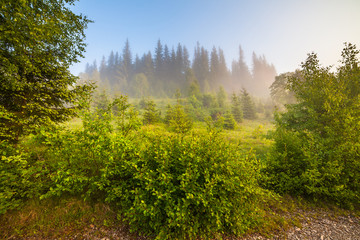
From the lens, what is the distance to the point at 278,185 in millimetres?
5949

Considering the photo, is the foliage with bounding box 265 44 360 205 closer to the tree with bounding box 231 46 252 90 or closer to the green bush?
the green bush

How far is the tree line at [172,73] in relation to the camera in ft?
223

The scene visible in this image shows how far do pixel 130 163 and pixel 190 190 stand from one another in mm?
1593

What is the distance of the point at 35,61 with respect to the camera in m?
5.58

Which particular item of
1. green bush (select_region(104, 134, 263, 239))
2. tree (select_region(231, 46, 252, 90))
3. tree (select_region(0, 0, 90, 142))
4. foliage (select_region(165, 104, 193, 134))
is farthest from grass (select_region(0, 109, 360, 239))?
tree (select_region(231, 46, 252, 90))

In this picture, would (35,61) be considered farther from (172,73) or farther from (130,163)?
(172,73)

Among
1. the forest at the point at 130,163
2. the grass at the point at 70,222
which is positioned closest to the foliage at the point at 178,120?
the forest at the point at 130,163

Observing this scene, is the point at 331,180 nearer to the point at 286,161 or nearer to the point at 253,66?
the point at 286,161

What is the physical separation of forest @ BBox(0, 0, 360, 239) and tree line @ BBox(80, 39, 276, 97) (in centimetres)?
5578

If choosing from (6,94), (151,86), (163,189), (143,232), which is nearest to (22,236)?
(143,232)

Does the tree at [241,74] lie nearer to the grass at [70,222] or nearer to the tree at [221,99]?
the tree at [221,99]

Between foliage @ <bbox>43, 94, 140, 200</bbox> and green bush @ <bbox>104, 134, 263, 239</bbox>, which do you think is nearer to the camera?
green bush @ <bbox>104, 134, 263, 239</bbox>

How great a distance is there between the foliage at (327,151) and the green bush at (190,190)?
2242mm

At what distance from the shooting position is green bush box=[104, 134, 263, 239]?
125 inches
